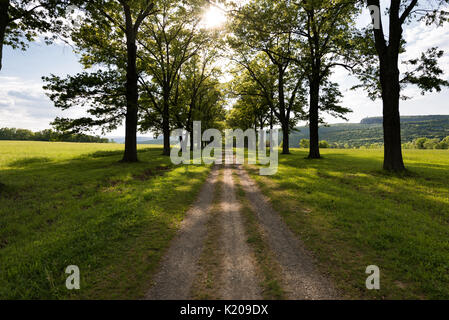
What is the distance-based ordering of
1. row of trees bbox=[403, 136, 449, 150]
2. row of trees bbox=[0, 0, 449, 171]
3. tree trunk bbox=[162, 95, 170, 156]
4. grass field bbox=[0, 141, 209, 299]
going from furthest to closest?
row of trees bbox=[403, 136, 449, 150]
tree trunk bbox=[162, 95, 170, 156]
row of trees bbox=[0, 0, 449, 171]
grass field bbox=[0, 141, 209, 299]

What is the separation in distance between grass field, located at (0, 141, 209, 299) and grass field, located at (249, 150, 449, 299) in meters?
4.19

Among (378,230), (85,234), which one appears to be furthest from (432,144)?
(85,234)

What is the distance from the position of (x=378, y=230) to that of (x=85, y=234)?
8.75 metres

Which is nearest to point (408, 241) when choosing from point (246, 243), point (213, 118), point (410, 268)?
point (410, 268)

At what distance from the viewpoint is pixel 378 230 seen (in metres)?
5.81

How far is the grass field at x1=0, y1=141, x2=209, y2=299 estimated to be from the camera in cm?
378

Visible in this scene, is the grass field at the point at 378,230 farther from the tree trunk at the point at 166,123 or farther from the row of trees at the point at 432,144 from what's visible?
the row of trees at the point at 432,144

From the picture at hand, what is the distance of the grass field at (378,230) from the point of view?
3.84 metres

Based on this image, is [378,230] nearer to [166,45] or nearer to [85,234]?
[85,234]

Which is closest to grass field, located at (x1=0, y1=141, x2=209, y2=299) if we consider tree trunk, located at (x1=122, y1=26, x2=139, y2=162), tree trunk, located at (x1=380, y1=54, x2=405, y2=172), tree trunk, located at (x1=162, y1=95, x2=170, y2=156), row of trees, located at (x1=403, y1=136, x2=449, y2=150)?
tree trunk, located at (x1=122, y1=26, x2=139, y2=162)

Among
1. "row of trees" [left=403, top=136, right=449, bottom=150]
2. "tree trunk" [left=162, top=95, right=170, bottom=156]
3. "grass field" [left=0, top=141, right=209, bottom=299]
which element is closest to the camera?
"grass field" [left=0, top=141, right=209, bottom=299]

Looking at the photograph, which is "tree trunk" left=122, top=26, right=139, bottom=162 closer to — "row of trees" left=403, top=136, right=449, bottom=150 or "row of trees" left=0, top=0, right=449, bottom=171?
"row of trees" left=0, top=0, right=449, bottom=171

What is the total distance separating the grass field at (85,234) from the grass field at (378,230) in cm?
419

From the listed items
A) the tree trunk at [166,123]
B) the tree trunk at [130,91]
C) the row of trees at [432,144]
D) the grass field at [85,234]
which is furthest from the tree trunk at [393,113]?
the row of trees at [432,144]
